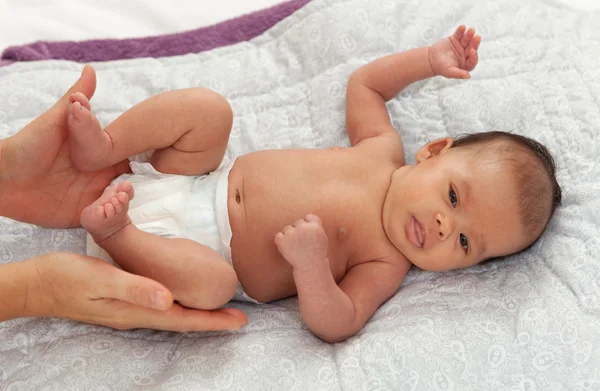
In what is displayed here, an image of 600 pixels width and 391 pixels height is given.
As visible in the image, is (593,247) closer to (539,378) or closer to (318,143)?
(539,378)

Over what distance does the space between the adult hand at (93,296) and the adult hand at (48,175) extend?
18cm

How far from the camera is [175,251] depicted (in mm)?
1251

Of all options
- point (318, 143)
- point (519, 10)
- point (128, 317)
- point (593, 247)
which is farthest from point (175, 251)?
point (519, 10)

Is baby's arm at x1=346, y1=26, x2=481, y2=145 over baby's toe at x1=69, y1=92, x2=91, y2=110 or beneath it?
beneath

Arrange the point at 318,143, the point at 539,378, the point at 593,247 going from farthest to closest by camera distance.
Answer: the point at 318,143
the point at 593,247
the point at 539,378

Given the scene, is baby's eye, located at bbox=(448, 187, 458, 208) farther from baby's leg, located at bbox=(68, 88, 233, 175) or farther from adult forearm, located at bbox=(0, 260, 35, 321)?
adult forearm, located at bbox=(0, 260, 35, 321)

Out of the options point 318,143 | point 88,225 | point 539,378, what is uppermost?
point 88,225

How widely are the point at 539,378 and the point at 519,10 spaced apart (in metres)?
0.99

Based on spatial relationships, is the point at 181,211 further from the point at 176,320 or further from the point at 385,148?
the point at 385,148

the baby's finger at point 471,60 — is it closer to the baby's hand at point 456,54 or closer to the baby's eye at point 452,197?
the baby's hand at point 456,54

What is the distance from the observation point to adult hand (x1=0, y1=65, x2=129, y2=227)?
4.18 ft

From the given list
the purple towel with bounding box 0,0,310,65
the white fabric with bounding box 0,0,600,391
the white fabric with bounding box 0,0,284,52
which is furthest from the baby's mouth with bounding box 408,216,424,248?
the white fabric with bounding box 0,0,284,52

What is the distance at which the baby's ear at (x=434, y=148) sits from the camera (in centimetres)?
148

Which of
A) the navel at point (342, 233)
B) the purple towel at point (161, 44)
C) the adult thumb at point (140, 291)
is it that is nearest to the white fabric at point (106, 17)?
the purple towel at point (161, 44)
